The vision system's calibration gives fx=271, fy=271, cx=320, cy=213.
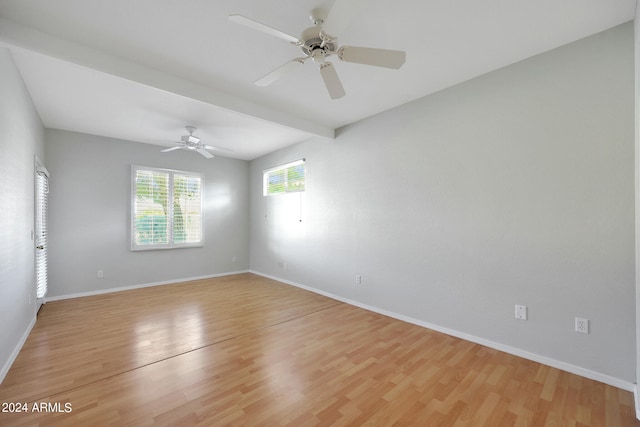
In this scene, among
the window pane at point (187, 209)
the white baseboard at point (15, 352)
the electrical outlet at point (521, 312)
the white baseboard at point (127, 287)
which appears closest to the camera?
the white baseboard at point (15, 352)

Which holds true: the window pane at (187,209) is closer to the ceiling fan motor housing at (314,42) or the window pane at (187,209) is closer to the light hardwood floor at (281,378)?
the light hardwood floor at (281,378)

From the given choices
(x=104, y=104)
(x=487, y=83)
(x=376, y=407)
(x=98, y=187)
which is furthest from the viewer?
(x=98, y=187)

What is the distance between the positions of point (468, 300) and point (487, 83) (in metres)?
2.16

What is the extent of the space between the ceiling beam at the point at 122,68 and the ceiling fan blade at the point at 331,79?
140cm

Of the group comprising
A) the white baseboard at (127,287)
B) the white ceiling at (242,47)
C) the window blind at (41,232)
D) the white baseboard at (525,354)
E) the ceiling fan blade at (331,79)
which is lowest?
the white baseboard at (525,354)

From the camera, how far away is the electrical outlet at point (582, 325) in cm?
212

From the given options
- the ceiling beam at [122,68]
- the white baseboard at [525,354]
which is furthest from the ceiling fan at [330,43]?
the white baseboard at [525,354]

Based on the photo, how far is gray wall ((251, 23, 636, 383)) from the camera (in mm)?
2031

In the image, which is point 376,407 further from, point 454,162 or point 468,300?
point 454,162

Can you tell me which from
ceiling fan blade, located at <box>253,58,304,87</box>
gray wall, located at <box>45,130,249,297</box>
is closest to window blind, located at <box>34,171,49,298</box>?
gray wall, located at <box>45,130,249,297</box>

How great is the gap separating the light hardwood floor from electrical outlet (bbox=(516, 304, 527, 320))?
365mm

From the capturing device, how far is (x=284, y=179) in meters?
5.33

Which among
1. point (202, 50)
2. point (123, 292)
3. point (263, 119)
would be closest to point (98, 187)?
point (123, 292)

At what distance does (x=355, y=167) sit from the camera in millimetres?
3881
